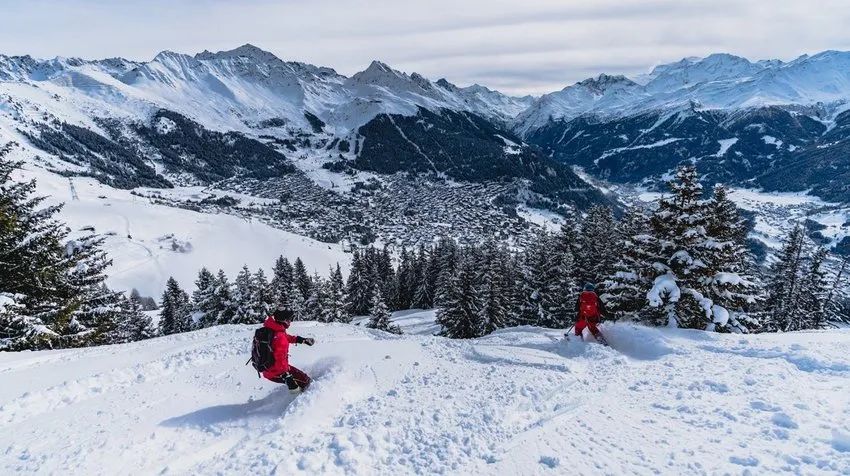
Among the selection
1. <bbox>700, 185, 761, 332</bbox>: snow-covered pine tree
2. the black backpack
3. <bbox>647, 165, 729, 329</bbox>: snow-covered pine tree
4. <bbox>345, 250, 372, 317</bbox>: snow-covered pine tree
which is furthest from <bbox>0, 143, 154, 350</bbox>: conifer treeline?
<bbox>345, 250, 372, 317</bbox>: snow-covered pine tree

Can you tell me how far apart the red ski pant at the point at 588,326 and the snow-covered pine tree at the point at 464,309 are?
25664 mm

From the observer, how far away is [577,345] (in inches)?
594

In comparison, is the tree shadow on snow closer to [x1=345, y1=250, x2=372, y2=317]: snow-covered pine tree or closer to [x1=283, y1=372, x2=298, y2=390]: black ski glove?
[x1=283, y1=372, x2=298, y2=390]: black ski glove

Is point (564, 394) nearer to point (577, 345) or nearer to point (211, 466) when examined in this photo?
point (577, 345)

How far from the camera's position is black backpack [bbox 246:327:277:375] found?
10.4 meters

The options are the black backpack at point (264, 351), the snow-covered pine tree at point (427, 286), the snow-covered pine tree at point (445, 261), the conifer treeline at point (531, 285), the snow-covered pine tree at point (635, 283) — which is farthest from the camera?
the snow-covered pine tree at point (427, 286)

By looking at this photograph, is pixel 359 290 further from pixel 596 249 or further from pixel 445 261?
pixel 596 249

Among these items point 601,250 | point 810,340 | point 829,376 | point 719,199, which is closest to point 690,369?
point 829,376

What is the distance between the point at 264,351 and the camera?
10.4 m

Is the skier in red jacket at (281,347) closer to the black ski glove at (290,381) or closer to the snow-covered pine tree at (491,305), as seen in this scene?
the black ski glove at (290,381)

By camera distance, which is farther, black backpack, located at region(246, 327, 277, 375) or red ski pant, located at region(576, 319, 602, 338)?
red ski pant, located at region(576, 319, 602, 338)

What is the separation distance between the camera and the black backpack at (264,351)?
1036 cm

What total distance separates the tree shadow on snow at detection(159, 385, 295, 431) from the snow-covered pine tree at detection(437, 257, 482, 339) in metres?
31.2

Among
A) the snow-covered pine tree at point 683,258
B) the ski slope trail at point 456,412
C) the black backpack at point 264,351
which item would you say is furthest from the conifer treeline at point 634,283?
the black backpack at point 264,351
